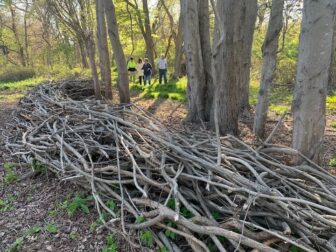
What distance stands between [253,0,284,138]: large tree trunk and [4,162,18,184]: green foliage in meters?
3.93

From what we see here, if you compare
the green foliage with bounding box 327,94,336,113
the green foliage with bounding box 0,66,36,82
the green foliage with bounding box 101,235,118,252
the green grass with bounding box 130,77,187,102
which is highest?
the green foliage with bounding box 0,66,36,82

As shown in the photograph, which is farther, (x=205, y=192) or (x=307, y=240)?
(x=205, y=192)

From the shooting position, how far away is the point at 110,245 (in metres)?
3.23

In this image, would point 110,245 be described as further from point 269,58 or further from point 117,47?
point 117,47

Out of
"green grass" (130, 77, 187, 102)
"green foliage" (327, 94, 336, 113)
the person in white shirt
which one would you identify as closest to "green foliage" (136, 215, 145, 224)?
"green foliage" (327, 94, 336, 113)

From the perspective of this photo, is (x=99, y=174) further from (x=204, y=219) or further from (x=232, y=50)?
(x=232, y=50)

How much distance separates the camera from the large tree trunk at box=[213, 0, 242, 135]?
18.0 feet

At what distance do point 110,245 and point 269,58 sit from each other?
12.4ft

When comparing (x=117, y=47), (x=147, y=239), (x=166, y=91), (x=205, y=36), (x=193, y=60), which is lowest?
(x=147, y=239)

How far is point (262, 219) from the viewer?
295cm

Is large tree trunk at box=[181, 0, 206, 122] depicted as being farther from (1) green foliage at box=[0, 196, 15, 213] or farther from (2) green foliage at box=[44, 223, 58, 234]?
(2) green foliage at box=[44, 223, 58, 234]

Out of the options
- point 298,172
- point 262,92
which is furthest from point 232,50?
point 298,172

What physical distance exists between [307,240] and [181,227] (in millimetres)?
1041

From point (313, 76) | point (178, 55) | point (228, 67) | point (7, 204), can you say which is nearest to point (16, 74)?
point (178, 55)
